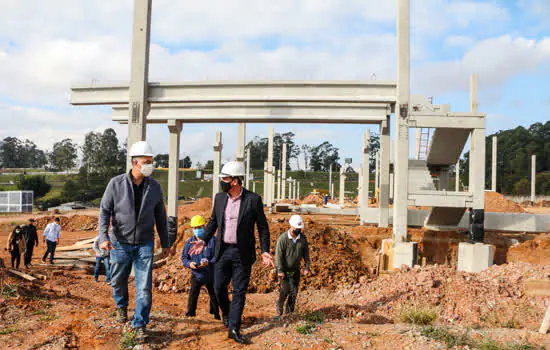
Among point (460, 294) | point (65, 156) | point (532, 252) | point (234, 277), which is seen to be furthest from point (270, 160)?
point (65, 156)

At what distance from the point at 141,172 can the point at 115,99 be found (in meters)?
11.3

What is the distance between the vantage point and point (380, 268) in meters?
13.1

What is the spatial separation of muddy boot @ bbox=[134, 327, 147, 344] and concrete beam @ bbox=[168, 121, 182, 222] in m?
11.4

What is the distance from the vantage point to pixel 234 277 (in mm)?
4949

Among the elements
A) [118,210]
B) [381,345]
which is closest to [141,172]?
[118,210]

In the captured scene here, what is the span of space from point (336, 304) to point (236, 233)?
541 cm

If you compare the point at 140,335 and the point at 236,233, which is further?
the point at 236,233

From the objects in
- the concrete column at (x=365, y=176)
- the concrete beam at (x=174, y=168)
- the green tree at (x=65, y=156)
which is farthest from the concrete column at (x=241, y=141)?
the green tree at (x=65, y=156)

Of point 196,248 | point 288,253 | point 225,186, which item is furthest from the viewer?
point 288,253

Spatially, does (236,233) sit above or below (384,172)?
below

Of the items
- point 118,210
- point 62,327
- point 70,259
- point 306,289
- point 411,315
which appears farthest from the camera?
point 70,259

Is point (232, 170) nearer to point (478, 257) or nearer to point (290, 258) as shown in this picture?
point (290, 258)

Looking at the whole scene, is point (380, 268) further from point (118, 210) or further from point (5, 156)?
point (5, 156)

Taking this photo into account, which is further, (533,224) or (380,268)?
(533,224)
